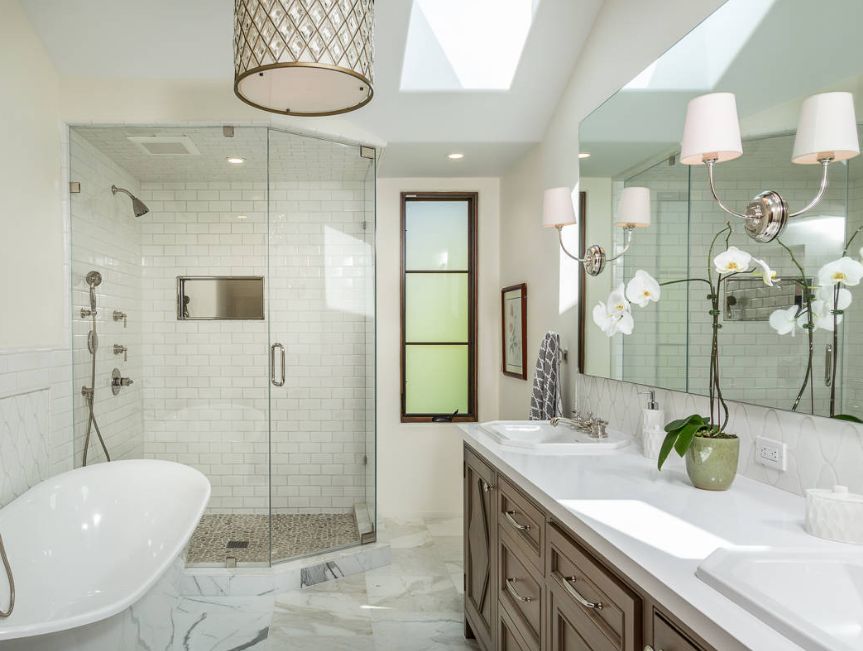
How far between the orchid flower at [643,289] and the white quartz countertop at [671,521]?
567mm

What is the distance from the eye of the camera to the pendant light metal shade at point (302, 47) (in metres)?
1.89

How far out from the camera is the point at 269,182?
137 inches

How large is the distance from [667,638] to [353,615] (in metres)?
2.20

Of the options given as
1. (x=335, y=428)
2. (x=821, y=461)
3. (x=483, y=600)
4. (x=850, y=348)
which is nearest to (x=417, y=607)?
(x=483, y=600)

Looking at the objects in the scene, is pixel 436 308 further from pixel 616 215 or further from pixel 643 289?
pixel 643 289

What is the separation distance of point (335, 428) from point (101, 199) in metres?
1.82

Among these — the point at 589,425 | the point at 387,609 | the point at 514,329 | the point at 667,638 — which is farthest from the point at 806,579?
the point at 514,329

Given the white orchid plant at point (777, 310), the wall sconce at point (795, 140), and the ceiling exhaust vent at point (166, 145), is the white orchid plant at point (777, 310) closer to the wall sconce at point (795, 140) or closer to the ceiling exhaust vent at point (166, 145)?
the wall sconce at point (795, 140)

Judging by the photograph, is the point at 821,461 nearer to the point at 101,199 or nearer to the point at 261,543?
the point at 261,543

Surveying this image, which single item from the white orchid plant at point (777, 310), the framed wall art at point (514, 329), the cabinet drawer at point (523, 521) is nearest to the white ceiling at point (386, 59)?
the framed wall art at point (514, 329)

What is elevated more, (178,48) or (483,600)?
(178,48)

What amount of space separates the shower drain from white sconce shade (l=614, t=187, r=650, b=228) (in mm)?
2491

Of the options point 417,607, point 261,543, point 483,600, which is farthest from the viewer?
point 261,543

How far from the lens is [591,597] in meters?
1.41
